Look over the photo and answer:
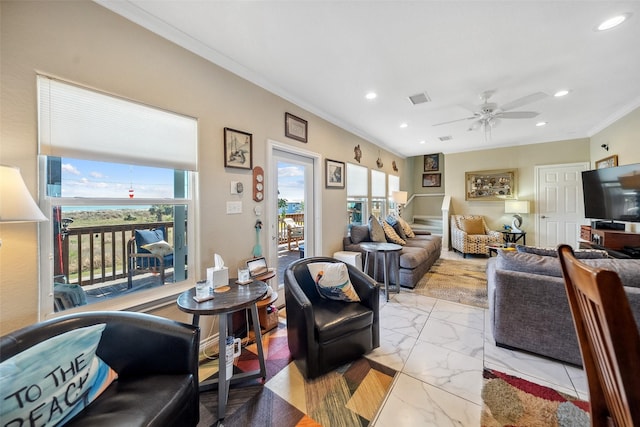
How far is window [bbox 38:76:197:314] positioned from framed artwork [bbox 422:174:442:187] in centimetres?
756

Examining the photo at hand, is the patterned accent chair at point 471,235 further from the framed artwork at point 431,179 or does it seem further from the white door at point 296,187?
the white door at point 296,187

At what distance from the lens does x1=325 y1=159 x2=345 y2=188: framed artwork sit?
12.2 feet

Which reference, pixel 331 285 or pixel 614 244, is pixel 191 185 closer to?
pixel 331 285

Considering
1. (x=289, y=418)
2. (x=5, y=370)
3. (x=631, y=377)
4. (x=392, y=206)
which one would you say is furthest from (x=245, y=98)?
(x=392, y=206)

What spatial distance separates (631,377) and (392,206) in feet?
19.4

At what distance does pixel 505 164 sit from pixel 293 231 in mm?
5450

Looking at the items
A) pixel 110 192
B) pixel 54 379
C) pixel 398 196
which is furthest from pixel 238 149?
pixel 398 196

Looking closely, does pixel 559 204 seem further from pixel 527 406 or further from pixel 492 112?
pixel 527 406

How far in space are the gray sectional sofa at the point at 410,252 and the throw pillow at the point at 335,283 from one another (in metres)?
1.72

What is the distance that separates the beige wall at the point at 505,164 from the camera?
16.8ft

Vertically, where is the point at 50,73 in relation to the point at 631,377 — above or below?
above

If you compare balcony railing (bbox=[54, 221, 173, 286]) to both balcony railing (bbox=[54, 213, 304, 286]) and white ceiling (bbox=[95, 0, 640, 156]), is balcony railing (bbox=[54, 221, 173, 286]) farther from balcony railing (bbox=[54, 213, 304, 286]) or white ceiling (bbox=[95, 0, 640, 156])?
white ceiling (bbox=[95, 0, 640, 156])

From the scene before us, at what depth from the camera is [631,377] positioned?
0.54 m

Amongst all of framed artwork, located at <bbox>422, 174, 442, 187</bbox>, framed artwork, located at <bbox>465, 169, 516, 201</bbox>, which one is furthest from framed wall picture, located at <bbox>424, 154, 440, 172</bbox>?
framed artwork, located at <bbox>465, 169, 516, 201</bbox>
